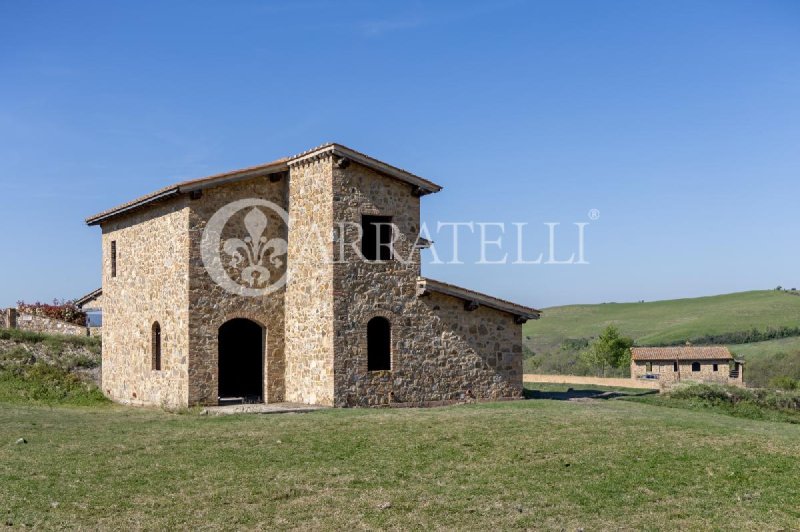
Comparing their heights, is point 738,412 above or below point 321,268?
below

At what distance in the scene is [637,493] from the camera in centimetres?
1175

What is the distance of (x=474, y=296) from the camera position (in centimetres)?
2222

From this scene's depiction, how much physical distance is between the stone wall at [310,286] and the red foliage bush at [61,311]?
760 inches

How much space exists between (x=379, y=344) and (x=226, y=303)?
3963mm

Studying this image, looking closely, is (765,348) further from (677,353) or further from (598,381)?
(598,381)

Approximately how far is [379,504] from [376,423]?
6.06m

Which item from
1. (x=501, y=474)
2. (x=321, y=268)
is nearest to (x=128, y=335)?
(x=321, y=268)

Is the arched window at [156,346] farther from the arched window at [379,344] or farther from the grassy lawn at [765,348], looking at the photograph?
the grassy lawn at [765,348]

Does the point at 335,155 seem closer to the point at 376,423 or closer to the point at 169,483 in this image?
the point at 376,423

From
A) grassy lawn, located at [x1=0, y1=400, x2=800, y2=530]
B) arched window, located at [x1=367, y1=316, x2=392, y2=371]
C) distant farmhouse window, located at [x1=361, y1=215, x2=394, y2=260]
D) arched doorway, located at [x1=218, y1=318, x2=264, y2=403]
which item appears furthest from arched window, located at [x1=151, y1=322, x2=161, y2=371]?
distant farmhouse window, located at [x1=361, y1=215, x2=394, y2=260]

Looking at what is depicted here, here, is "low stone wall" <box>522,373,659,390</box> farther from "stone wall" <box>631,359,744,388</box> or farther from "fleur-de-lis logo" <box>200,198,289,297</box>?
"fleur-de-lis logo" <box>200,198,289,297</box>

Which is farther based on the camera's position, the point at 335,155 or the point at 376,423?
the point at 335,155

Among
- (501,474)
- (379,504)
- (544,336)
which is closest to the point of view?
(379,504)

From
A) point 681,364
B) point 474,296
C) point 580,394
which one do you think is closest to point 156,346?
point 474,296
